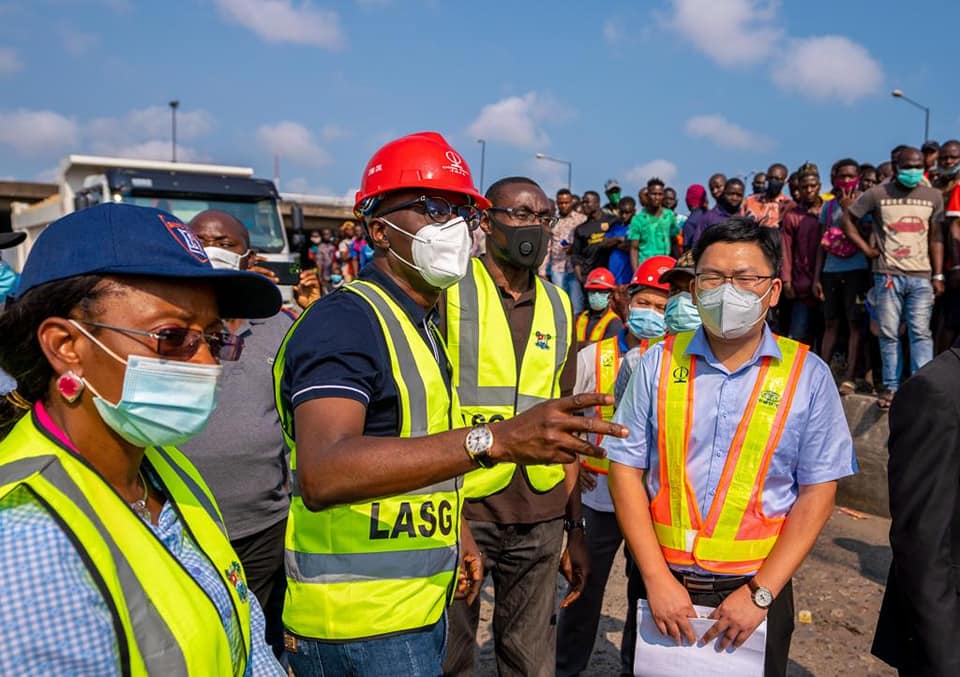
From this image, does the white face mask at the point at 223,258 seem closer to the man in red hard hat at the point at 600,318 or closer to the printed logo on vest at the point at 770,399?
the printed logo on vest at the point at 770,399

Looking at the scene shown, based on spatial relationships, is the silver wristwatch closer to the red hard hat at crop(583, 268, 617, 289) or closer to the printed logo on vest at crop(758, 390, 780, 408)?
the printed logo on vest at crop(758, 390, 780, 408)

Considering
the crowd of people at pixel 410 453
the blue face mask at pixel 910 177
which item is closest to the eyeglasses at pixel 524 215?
the crowd of people at pixel 410 453

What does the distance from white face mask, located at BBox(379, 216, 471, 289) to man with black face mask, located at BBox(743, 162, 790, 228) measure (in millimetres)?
6873

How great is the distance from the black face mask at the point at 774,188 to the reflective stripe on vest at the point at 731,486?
22.6ft

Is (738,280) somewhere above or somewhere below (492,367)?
above

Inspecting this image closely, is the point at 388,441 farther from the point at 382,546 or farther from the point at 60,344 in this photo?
the point at 60,344

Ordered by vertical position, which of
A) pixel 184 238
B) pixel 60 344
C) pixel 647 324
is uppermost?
pixel 184 238

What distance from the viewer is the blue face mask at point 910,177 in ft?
21.3

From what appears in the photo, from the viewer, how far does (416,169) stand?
2350mm

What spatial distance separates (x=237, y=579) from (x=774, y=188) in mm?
8654

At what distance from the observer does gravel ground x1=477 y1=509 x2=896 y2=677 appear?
420 cm

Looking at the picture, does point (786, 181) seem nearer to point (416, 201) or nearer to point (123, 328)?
point (416, 201)

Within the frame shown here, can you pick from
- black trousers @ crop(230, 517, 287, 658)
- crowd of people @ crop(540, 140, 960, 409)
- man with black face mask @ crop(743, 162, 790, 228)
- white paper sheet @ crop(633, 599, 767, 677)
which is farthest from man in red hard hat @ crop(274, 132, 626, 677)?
man with black face mask @ crop(743, 162, 790, 228)

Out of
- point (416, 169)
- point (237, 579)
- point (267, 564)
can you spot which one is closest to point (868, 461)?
point (267, 564)
